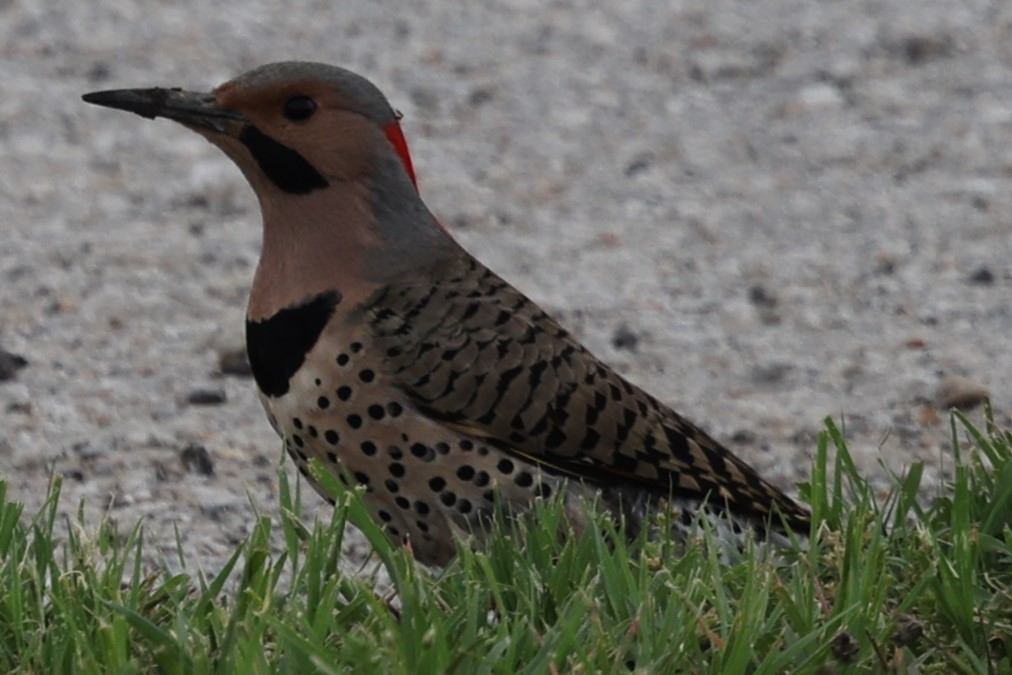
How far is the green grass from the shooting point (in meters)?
3.12

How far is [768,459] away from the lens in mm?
5137

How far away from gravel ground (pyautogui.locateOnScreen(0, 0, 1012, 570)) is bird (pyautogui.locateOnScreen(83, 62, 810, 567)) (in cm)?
70

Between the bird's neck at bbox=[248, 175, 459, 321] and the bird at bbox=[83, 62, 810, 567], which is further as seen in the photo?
the bird's neck at bbox=[248, 175, 459, 321]

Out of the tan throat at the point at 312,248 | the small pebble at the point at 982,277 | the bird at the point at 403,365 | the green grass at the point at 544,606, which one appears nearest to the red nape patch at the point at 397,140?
the bird at the point at 403,365

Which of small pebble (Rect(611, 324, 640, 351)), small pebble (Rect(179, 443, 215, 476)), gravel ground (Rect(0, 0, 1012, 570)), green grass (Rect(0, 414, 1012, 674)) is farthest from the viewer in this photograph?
small pebble (Rect(611, 324, 640, 351))

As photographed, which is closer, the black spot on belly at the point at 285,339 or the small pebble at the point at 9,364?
the black spot on belly at the point at 285,339

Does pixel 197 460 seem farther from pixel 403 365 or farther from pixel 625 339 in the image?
pixel 625 339

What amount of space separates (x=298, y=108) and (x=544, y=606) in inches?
44.6

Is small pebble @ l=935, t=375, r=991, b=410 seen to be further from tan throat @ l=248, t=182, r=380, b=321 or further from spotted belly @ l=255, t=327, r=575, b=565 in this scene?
tan throat @ l=248, t=182, r=380, b=321

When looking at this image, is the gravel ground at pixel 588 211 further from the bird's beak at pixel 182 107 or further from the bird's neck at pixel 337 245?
the bird's beak at pixel 182 107

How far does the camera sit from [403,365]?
12.8ft

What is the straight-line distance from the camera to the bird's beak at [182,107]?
401cm

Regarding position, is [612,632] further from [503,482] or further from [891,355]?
[891,355]

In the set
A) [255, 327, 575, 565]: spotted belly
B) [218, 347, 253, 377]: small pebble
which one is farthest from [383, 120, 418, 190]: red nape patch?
[218, 347, 253, 377]: small pebble
